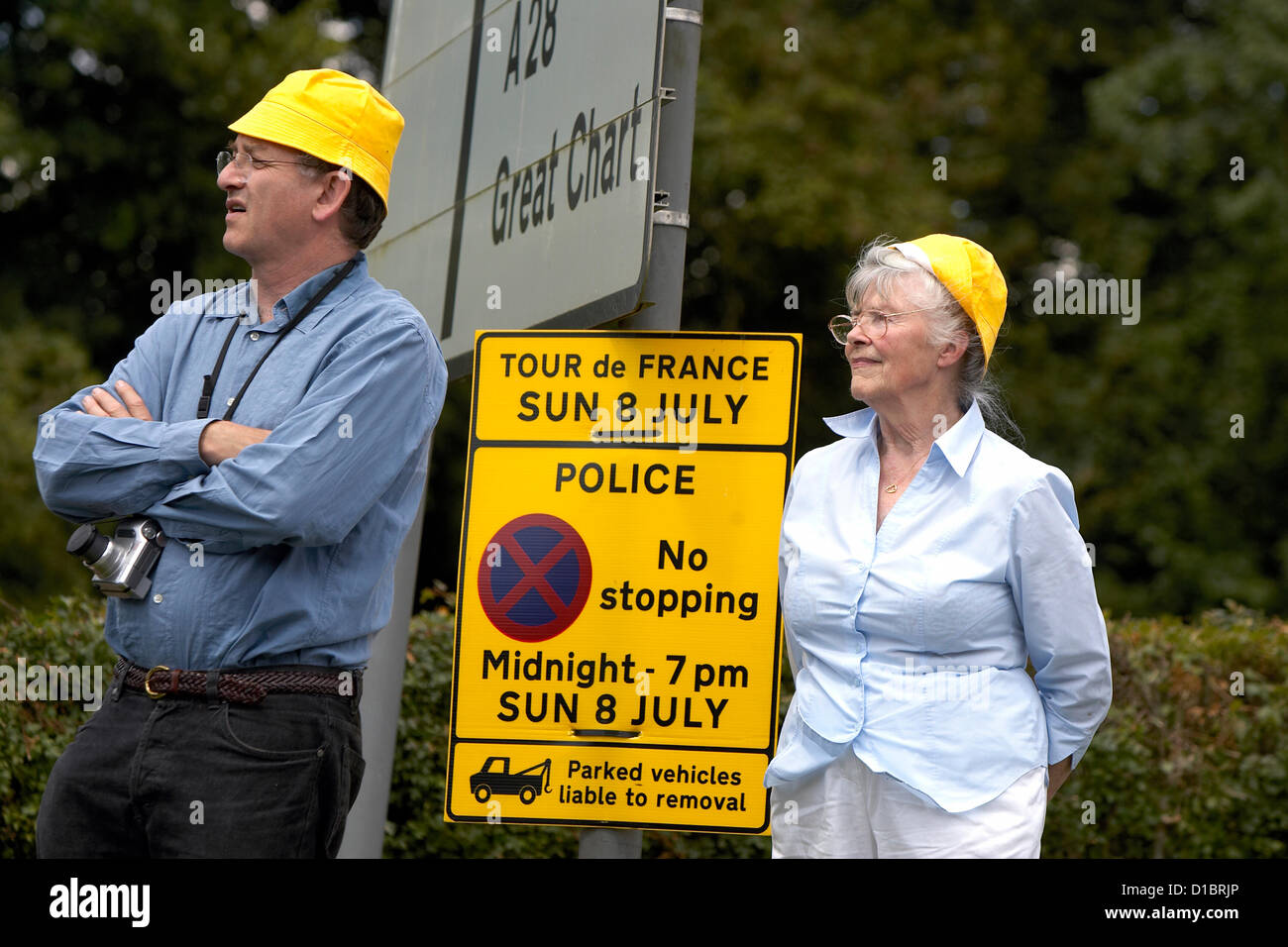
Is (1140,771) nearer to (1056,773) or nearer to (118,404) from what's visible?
(1056,773)

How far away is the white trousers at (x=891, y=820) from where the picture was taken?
2918 mm

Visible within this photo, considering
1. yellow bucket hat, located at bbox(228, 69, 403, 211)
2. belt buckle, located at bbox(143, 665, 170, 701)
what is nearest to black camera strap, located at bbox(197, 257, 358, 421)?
yellow bucket hat, located at bbox(228, 69, 403, 211)

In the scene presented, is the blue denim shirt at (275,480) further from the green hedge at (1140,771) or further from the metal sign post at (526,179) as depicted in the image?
the green hedge at (1140,771)

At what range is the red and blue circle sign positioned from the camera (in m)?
3.65

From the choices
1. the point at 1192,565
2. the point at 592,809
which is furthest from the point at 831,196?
the point at 592,809

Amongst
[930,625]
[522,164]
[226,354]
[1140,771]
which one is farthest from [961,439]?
[1140,771]

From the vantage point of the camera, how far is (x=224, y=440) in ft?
9.82

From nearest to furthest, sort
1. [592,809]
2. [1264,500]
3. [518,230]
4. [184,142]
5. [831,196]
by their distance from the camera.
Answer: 1. [592,809]
2. [518,230]
3. [184,142]
4. [831,196]
5. [1264,500]

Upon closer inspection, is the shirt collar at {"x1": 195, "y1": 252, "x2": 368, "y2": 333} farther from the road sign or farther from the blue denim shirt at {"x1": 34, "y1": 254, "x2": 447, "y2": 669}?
the road sign

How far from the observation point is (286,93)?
322cm

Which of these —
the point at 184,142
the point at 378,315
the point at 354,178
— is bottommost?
the point at 378,315

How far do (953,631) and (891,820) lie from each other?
0.35 meters

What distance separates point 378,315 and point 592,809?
1178 mm
